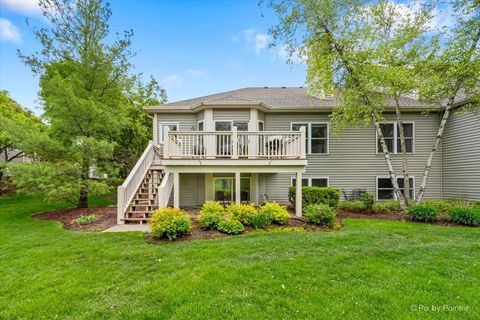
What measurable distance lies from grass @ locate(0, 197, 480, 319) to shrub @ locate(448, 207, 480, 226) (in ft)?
4.31

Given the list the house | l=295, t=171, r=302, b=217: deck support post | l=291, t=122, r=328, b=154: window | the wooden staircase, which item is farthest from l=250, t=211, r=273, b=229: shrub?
l=291, t=122, r=328, b=154: window

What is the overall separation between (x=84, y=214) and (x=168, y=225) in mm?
5257

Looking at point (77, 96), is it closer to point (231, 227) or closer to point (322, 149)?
point (231, 227)

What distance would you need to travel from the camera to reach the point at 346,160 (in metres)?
12.0

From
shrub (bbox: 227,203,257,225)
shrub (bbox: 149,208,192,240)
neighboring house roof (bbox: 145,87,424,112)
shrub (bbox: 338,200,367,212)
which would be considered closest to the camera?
shrub (bbox: 149,208,192,240)

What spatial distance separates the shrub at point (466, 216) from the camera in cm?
745

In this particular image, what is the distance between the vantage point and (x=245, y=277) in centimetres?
395

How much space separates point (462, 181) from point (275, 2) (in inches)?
417

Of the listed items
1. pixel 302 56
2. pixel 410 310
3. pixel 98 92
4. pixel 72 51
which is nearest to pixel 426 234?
pixel 410 310

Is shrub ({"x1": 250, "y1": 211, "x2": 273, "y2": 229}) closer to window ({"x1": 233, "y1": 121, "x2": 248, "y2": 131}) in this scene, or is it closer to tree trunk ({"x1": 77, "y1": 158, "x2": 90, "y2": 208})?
window ({"x1": 233, "y1": 121, "x2": 248, "y2": 131})

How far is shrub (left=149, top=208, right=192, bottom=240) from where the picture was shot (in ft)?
19.9

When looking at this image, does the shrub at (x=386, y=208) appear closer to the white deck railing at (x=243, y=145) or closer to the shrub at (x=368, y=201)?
the shrub at (x=368, y=201)

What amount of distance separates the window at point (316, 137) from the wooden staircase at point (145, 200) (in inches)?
254

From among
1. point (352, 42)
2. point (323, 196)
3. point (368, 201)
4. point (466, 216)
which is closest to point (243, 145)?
point (323, 196)
